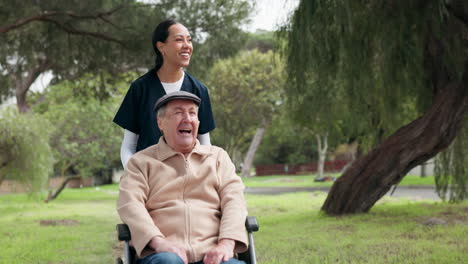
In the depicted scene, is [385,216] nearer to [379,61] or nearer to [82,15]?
[379,61]

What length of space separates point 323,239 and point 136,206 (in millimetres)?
4491

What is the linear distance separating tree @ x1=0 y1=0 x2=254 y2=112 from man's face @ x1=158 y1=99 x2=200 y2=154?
5.55 m

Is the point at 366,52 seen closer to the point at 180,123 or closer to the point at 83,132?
the point at 180,123

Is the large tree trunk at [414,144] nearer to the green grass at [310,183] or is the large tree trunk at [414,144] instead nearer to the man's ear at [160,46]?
the man's ear at [160,46]

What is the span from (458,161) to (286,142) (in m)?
33.3

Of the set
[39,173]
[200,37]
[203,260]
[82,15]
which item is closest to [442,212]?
[200,37]

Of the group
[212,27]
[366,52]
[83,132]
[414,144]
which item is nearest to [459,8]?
[366,52]

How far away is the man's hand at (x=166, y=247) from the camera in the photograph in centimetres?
248

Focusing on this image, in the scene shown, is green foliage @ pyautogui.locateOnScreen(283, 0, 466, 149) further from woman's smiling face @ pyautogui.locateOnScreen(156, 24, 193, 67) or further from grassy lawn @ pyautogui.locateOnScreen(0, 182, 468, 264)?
woman's smiling face @ pyautogui.locateOnScreen(156, 24, 193, 67)

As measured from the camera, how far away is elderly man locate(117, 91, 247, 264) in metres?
2.56

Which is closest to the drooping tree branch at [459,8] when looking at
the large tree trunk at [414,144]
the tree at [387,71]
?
the tree at [387,71]

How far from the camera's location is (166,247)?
8.16 feet

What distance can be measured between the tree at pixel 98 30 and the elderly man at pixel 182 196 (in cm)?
557

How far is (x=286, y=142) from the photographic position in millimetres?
42125
